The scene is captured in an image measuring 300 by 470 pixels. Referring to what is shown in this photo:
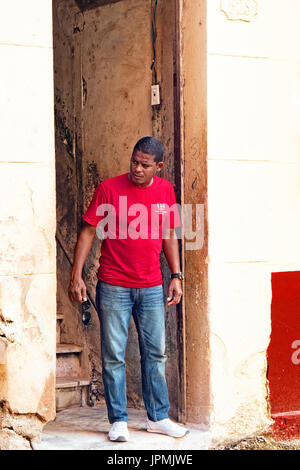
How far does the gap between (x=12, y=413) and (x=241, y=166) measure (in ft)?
7.16

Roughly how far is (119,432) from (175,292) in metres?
0.96

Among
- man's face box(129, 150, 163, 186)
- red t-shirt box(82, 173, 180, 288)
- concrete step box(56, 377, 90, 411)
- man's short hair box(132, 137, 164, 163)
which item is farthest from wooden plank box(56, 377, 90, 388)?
man's short hair box(132, 137, 164, 163)

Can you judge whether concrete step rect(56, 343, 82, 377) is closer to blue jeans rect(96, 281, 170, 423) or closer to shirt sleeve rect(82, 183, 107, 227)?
blue jeans rect(96, 281, 170, 423)

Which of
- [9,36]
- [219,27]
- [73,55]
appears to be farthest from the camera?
[73,55]

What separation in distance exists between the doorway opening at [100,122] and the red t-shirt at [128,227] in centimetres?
42

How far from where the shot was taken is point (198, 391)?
5.53 meters

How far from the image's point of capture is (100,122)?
6.66m

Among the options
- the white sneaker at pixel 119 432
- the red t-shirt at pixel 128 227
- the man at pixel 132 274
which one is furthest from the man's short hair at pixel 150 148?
the white sneaker at pixel 119 432

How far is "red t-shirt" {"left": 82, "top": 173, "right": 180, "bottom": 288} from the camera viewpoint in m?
5.19

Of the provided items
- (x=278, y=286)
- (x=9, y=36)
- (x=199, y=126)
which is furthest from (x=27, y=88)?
(x=278, y=286)

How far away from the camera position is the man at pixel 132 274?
518 centimetres

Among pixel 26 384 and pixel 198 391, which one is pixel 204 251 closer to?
pixel 198 391

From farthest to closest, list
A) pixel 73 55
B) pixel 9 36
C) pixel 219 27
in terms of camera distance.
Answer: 1. pixel 73 55
2. pixel 219 27
3. pixel 9 36

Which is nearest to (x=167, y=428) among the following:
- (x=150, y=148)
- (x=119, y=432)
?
(x=119, y=432)
